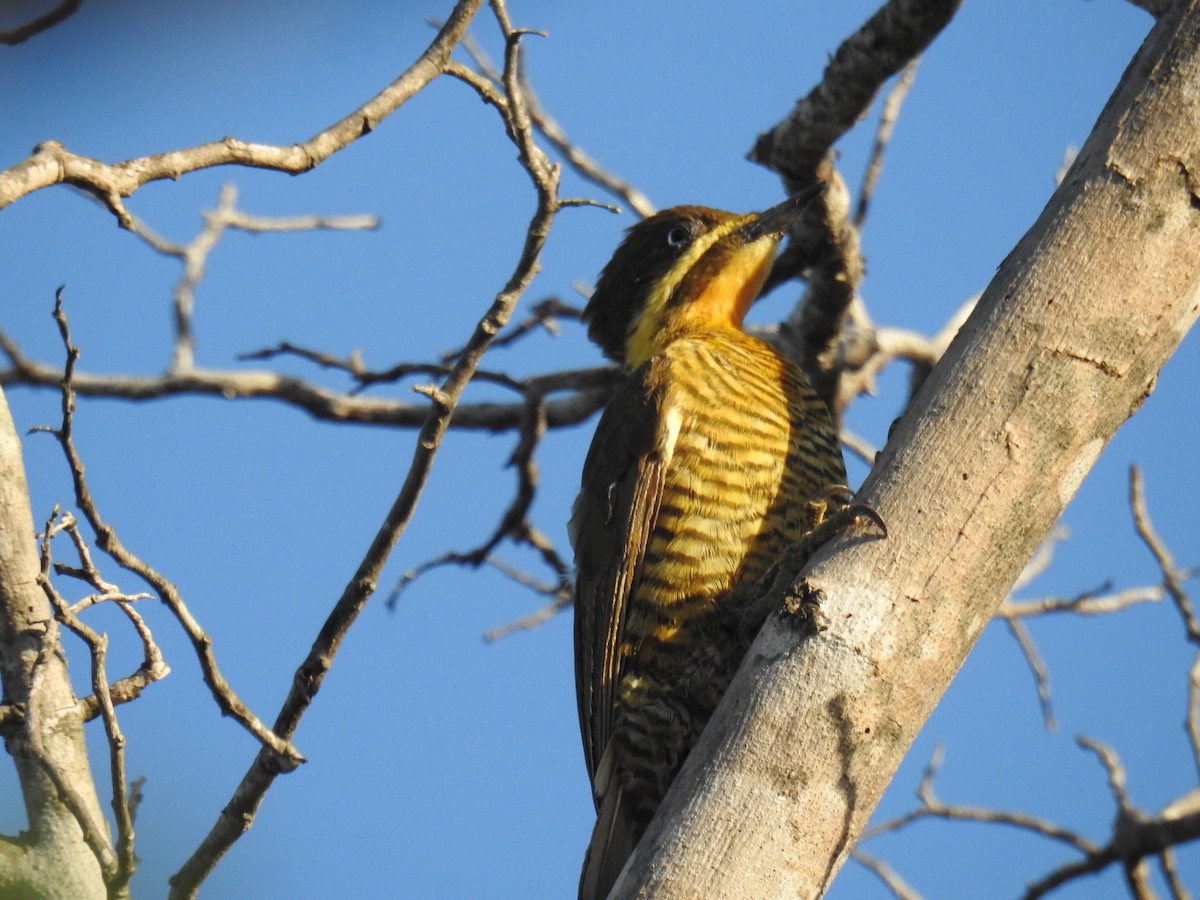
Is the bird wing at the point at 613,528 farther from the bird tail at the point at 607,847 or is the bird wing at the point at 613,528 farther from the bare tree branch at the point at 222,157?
the bare tree branch at the point at 222,157

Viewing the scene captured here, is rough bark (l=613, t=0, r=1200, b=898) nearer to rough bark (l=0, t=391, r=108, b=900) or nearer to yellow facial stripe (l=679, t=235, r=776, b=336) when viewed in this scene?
rough bark (l=0, t=391, r=108, b=900)

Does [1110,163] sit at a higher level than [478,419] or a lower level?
lower

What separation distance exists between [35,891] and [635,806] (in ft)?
6.76

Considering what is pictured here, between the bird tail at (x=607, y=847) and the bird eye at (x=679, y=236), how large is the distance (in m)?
2.74

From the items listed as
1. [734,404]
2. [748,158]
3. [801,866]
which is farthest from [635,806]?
[748,158]

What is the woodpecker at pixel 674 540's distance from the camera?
4.35m

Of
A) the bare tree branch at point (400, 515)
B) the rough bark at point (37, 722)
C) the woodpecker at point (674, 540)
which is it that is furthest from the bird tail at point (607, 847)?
the rough bark at point (37, 722)

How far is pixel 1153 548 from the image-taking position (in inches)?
181

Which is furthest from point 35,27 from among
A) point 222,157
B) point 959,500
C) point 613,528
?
point 613,528

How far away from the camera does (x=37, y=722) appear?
10.1ft

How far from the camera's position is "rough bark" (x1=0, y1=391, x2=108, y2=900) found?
296 centimetres

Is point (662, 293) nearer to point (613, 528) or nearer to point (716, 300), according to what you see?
point (716, 300)

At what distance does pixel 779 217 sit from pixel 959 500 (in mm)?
3138

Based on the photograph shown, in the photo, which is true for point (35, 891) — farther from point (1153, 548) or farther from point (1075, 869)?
point (1153, 548)
